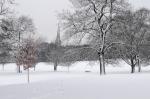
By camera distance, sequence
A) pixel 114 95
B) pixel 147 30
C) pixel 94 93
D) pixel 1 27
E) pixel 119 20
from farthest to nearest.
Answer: pixel 147 30 < pixel 119 20 < pixel 1 27 < pixel 94 93 < pixel 114 95

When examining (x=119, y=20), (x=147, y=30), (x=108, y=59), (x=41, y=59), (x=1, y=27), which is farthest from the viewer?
(x=41, y=59)

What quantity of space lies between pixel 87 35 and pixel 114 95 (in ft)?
63.5

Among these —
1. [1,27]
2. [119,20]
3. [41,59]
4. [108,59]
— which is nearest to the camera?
[1,27]

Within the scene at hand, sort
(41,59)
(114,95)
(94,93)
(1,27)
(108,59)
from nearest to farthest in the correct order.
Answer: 1. (114,95)
2. (94,93)
3. (1,27)
4. (108,59)
5. (41,59)

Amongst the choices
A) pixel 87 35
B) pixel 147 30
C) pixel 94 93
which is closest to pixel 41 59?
pixel 147 30

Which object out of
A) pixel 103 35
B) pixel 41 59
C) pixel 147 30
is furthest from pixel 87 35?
pixel 41 59

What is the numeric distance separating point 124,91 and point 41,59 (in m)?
92.1

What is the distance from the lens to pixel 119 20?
93.8 ft

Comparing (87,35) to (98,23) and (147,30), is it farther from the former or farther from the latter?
(147,30)

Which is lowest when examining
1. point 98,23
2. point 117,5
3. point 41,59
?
point 41,59

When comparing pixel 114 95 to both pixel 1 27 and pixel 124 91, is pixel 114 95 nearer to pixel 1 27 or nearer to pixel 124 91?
pixel 124 91

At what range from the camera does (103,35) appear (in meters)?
28.9

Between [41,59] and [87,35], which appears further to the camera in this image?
[41,59]

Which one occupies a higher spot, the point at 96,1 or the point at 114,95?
the point at 96,1
